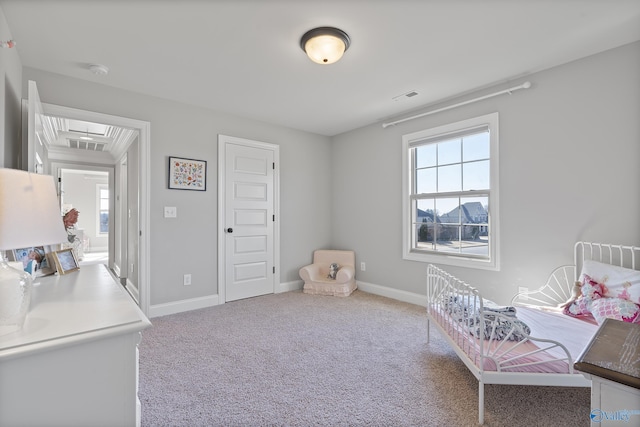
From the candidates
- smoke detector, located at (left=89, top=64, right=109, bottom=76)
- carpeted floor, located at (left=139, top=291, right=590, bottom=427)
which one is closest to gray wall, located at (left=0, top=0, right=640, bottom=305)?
smoke detector, located at (left=89, top=64, right=109, bottom=76)

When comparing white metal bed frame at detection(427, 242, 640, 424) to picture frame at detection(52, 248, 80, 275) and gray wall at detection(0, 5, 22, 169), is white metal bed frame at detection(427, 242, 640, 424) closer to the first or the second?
picture frame at detection(52, 248, 80, 275)

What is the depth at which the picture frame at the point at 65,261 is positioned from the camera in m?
1.78

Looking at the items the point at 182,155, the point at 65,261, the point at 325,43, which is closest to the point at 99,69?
the point at 182,155

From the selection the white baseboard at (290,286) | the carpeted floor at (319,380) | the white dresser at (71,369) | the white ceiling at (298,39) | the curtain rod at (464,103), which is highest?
the white ceiling at (298,39)

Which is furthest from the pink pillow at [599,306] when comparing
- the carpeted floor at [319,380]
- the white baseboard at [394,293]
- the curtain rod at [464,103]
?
the curtain rod at [464,103]

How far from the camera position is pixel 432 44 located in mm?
2240

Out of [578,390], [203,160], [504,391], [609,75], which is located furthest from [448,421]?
[203,160]

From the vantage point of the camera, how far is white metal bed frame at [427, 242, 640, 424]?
1563 mm

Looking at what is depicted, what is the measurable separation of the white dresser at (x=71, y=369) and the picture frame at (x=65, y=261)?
839 mm

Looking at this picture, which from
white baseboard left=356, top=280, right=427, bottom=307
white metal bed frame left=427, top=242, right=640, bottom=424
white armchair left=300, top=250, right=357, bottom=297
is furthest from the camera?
white armchair left=300, top=250, right=357, bottom=297

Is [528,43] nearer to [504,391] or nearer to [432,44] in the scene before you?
[432,44]

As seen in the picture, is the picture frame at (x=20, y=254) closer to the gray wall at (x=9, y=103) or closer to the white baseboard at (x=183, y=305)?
the gray wall at (x=9, y=103)

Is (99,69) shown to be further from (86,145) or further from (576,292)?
(576,292)

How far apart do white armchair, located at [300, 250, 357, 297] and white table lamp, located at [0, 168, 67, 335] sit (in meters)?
3.12
